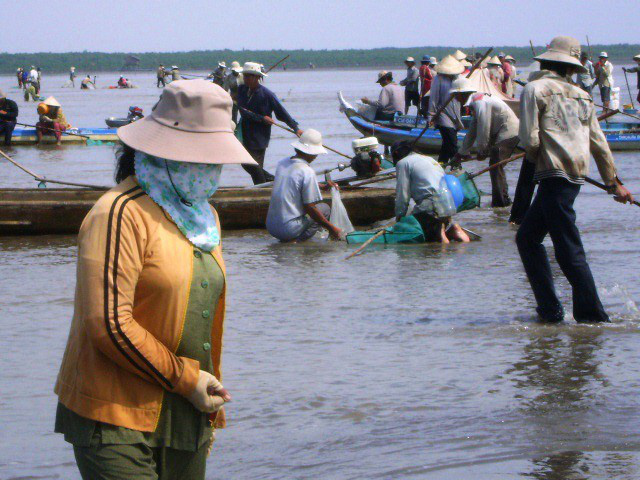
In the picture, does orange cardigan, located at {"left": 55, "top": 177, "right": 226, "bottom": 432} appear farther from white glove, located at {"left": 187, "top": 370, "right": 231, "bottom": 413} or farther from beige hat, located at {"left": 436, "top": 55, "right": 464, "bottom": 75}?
beige hat, located at {"left": 436, "top": 55, "right": 464, "bottom": 75}

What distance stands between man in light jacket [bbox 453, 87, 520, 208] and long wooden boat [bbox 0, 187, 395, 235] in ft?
4.22

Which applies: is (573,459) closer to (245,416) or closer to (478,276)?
(245,416)

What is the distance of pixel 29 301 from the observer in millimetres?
7488

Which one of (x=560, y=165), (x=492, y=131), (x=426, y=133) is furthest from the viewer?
(x=426, y=133)

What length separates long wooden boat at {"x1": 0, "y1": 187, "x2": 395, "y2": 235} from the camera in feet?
34.9

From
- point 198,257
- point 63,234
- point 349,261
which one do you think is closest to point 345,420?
point 198,257

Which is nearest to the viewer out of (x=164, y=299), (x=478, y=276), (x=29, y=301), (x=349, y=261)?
(x=164, y=299)

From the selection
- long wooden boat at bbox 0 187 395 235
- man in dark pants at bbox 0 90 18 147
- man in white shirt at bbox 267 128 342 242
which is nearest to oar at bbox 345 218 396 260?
man in white shirt at bbox 267 128 342 242

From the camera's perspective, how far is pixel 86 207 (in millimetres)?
10664

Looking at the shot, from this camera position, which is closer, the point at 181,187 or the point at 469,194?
the point at 181,187

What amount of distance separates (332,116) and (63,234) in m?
22.1

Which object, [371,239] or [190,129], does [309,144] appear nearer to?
[371,239]

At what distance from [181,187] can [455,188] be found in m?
7.03

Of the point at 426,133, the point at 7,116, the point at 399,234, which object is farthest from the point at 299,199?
the point at 7,116
